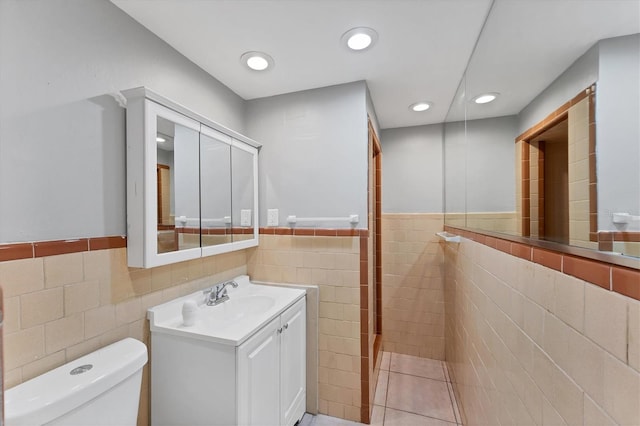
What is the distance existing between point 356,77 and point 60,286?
6.10ft

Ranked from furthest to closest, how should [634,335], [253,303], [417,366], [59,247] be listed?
[417,366] < [253,303] < [59,247] < [634,335]

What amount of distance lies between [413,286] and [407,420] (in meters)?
1.12

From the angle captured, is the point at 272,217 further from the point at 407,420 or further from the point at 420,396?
the point at 420,396

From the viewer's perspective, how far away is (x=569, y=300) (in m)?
0.64

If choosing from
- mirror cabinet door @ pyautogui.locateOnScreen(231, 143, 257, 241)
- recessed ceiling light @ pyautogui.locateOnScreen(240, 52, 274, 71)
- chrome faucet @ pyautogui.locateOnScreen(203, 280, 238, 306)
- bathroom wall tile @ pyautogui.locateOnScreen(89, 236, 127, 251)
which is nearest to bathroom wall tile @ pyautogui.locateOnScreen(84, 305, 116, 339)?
bathroom wall tile @ pyautogui.locateOnScreen(89, 236, 127, 251)

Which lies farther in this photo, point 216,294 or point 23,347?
point 216,294

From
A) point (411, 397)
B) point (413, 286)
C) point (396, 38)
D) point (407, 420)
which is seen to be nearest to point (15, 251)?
point (396, 38)

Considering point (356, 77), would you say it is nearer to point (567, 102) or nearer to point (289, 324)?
point (567, 102)

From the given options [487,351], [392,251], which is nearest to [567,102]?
[487,351]

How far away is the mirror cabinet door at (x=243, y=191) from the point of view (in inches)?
70.5

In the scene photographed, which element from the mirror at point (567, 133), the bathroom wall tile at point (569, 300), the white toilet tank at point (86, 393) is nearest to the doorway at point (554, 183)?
the mirror at point (567, 133)

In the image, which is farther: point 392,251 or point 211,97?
point 392,251

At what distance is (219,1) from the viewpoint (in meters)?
1.12

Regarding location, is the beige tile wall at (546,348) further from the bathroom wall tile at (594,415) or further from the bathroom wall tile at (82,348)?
the bathroom wall tile at (82,348)
